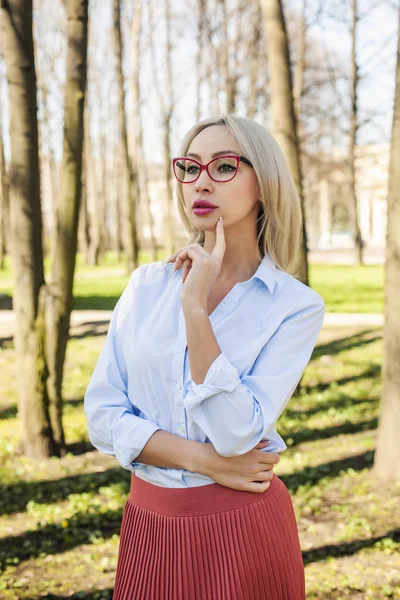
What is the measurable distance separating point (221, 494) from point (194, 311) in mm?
538

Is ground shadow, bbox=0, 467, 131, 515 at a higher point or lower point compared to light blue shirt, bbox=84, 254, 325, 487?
lower

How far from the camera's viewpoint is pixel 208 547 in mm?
2010

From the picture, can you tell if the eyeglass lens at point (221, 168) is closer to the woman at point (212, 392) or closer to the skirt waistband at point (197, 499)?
the woman at point (212, 392)

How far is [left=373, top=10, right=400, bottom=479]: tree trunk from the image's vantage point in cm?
548

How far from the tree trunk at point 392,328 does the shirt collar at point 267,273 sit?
3450 mm

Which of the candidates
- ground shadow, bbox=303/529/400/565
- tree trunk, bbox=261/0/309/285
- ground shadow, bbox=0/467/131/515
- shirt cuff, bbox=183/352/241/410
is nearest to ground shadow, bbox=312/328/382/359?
tree trunk, bbox=261/0/309/285

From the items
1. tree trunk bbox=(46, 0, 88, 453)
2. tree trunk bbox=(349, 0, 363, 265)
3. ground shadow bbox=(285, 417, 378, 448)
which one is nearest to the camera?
tree trunk bbox=(46, 0, 88, 453)

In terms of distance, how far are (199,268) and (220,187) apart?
0.29 meters

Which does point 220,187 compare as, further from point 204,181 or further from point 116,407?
point 116,407

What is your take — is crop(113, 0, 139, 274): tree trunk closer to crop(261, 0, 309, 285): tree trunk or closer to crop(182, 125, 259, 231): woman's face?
crop(261, 0, 309, 285): tree trunk

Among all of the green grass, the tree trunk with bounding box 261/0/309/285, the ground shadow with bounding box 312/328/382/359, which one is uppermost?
the tree trunk with bounding box 261/0/309/285

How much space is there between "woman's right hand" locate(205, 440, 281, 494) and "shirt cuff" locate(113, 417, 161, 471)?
0.55 feet

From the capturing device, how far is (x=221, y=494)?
6.69 feet

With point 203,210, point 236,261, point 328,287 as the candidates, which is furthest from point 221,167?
point 328,287
